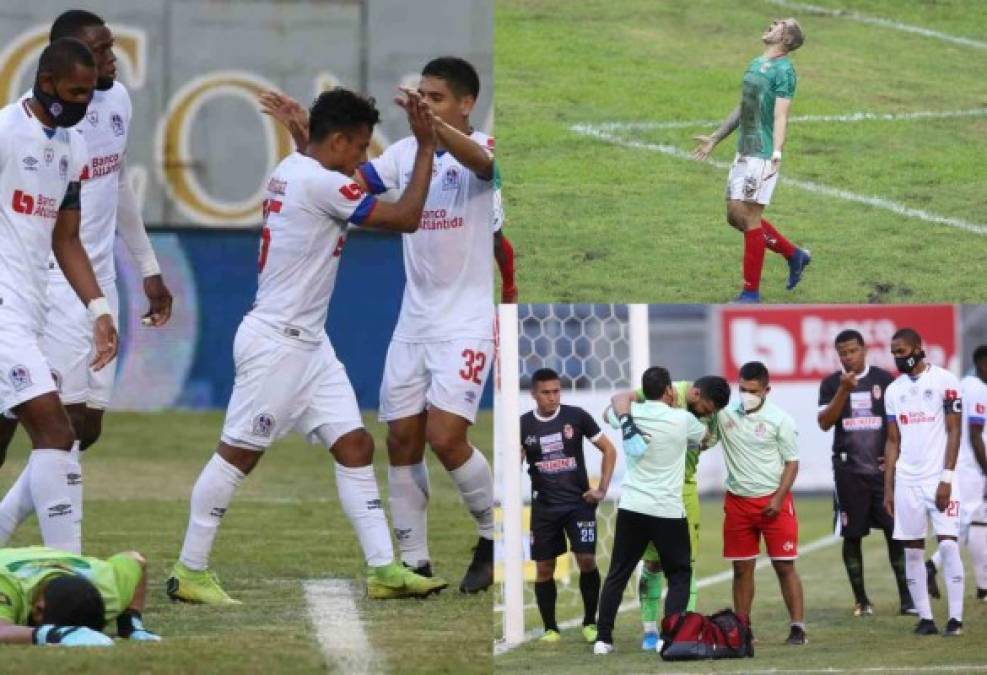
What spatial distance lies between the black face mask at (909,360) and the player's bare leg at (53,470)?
11.5ft

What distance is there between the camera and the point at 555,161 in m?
7.73

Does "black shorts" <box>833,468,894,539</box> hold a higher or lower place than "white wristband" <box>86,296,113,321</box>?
lower

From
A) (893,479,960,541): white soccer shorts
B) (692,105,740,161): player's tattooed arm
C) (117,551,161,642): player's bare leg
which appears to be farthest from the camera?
(893,479,960,541): white soccer shorts

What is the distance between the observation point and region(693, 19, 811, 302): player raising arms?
7500 mm

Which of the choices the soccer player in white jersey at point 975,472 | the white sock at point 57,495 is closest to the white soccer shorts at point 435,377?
the white sock at point 57,495

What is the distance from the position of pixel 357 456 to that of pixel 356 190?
3.24 feet

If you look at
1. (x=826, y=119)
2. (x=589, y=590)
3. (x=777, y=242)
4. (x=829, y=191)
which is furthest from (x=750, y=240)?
(x=589, y=590)

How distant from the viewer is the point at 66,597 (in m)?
6.06

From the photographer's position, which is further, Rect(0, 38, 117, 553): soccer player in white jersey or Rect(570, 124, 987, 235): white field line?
→ Rect(570, 124, 987, 235): white field line

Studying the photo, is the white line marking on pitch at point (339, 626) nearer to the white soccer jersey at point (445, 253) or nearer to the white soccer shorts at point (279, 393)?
the white soccer shorts at point (279, 393)

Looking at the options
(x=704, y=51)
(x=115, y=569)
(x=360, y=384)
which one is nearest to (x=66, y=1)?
(x=360, y=384)

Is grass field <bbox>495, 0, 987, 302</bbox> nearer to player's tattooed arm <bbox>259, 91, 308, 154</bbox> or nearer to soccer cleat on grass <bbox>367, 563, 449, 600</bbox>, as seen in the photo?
player's tattooed arm <bbox>259, 91, 308, 154</bbox>

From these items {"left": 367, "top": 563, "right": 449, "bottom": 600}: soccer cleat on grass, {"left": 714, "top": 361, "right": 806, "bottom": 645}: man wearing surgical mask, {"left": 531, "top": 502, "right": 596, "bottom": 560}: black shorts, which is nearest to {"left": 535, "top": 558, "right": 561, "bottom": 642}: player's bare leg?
{"left": 531, "top": 502, "right": 596, "bottom": 560}: black shorts

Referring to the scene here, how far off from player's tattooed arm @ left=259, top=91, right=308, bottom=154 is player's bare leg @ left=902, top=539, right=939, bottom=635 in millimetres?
3244
